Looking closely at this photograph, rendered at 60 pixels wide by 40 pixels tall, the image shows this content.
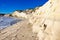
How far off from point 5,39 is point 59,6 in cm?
496

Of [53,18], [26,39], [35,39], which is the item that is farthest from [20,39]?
[53,18]

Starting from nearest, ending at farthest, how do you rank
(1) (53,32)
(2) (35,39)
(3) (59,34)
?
(3) (59,34) < (1) (53,32) < (2) (35,39)

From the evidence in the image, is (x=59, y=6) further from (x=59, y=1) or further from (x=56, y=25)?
(x=56, y=25)

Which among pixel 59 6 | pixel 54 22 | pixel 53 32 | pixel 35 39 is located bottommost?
pixel 35 39

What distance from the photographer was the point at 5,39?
10.3 m

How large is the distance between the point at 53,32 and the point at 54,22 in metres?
0.45

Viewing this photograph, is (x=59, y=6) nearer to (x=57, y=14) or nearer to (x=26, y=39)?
(x=57, y=14)

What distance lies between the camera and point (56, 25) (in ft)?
21.1

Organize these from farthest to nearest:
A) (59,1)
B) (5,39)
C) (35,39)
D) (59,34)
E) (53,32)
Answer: (5,39) < (35,39) < (59,1) < (53,32) < (59,34)

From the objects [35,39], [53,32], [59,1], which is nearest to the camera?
[53,32]

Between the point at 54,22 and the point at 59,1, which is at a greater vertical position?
the point at 59,1

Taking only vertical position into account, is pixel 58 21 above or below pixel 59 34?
above

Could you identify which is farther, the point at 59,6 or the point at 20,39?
the point at 20,39

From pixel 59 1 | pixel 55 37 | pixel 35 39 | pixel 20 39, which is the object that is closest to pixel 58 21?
pixel 55 37
